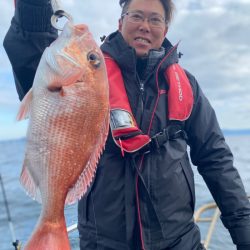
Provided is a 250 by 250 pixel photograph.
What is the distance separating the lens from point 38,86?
6.11 feet

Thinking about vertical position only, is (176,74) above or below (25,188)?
above

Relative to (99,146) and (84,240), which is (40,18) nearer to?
(99,146)

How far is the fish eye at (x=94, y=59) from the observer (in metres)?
1.92

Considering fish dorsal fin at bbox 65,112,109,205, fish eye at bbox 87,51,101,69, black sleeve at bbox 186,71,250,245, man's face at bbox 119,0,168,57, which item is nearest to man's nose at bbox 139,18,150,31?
man's face at bbox 119,0,168,57

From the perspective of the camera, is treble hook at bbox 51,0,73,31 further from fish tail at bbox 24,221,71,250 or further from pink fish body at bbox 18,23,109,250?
fish tail at bbox 24,221,71,250

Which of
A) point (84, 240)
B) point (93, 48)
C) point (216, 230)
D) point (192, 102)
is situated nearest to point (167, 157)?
point (192, 102)

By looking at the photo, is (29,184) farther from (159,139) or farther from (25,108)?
(159,139)

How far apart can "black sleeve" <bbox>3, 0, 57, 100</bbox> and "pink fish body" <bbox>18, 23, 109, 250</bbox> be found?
1.46 feet

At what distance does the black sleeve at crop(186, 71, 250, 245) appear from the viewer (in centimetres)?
302

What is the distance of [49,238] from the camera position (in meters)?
1.77

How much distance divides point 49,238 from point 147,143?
1060 mm

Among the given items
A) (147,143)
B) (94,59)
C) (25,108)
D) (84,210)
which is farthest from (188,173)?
(25,108)

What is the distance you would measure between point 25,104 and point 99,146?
1.41 feet

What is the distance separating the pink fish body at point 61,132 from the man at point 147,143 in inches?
22.6
